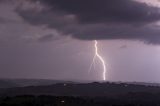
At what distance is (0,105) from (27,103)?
12301 mm

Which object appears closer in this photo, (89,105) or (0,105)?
(0,105)

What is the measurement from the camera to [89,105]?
198000 millimetres

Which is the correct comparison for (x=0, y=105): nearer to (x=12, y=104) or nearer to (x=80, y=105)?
(x=12, y=104)

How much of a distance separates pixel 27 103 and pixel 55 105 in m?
13.2

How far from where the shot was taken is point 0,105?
172m

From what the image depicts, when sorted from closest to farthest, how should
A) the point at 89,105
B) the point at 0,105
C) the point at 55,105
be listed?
the point at 0,105, the point at 55,105, the point at 89,105

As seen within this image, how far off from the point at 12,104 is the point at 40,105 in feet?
39.6

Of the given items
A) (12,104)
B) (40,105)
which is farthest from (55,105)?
(12,104)

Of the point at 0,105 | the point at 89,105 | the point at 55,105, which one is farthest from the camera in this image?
the point at 89,105

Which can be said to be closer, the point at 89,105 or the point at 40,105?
the point at 40,105

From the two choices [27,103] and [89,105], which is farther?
[89,105]

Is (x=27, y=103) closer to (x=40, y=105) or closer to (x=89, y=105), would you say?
(x=40, y=105)

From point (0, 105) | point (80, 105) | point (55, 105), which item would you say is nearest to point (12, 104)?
point (0, 105)

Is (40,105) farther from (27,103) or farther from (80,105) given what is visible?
(80,105)
